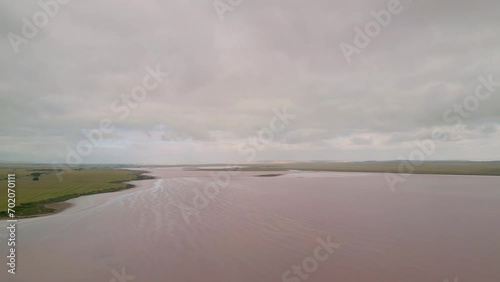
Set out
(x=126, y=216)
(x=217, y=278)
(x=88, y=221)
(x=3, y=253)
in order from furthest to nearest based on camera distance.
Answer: (x=126, y=216) < (x=88, y=221) < (x=3, y=253) < (x=217, y=278)

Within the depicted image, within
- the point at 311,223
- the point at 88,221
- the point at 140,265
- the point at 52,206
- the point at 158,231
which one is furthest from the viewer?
the point at 52,206

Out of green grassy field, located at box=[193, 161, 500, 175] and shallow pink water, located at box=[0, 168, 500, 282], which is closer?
shallow pink water, located at box=[0, 168, 500, 282]

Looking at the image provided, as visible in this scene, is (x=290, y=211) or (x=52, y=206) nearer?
(x=290, y=211)

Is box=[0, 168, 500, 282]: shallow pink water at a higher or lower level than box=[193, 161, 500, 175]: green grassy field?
higher

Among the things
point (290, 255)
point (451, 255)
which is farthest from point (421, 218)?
point (290, 255)

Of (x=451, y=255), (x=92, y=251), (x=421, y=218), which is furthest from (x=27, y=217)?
(x=421, y=218)

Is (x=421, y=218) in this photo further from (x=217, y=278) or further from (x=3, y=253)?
(x=3, y=253)

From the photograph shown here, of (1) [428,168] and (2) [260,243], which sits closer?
(2) [260,243]

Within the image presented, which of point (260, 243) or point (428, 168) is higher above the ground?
point (260, 243)
